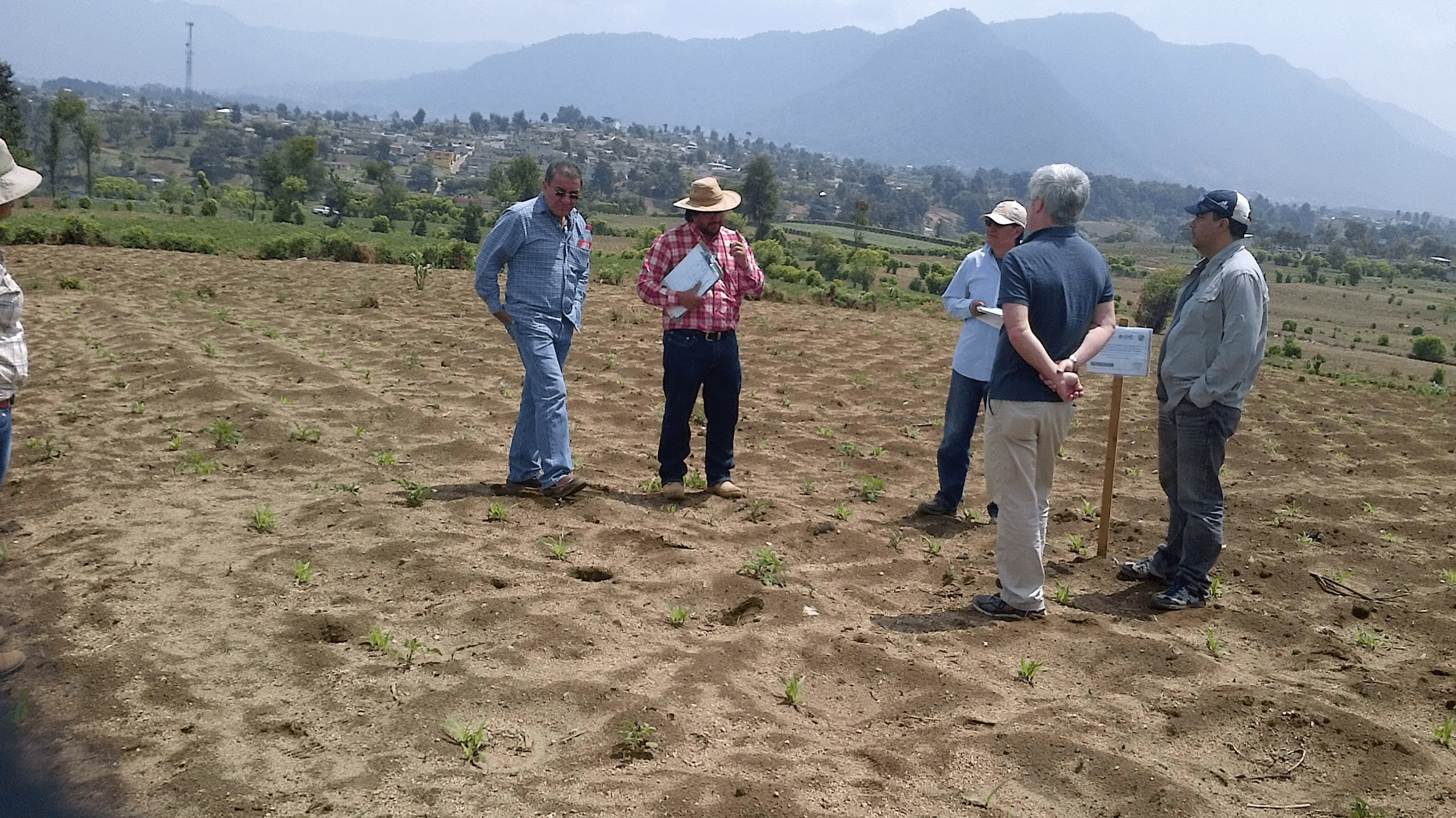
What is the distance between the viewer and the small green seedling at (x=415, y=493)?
6.37m

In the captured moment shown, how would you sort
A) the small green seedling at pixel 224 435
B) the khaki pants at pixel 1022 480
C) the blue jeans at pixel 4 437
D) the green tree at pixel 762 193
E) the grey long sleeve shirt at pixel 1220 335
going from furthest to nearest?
the green tree at pixel 762 193 < the small green seedling at pixel 224 435 < the grey long sleeve shirt at pixel 1220 335 < the khaki pants at pixel 1022 480 < the blue jeans at pixel 4 437

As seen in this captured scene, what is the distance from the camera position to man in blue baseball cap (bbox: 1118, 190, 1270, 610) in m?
5.11

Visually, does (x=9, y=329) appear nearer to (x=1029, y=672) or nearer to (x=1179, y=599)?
(x=1029, y=672)

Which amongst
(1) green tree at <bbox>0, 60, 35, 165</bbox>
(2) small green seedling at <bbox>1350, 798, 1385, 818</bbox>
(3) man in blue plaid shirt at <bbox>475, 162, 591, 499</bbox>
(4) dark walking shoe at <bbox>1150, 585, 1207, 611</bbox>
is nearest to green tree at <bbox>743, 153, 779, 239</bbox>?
(1) green tree at <bbox>0, 60, 35, 165</bbox>

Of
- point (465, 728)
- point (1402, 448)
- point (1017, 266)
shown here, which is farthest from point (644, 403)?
point (1402, 448)

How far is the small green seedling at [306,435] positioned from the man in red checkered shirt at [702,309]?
2702 millimetres

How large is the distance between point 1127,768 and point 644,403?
21.8ft

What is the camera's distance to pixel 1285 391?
13.2 m

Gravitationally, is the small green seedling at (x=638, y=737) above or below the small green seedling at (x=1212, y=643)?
below

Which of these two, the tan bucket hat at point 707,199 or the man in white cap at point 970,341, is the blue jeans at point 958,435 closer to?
the man in white cap at point 970,341

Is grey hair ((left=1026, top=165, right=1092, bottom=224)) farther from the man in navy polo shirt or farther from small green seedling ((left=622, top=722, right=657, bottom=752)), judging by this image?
small green seedling ((left=622, top=722, right=657, bottom=752))

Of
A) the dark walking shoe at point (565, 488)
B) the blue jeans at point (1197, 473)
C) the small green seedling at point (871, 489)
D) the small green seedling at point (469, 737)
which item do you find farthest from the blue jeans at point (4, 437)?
the blue jeans at point (1197, 473)

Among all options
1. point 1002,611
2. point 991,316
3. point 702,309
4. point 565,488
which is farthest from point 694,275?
point 1002,611

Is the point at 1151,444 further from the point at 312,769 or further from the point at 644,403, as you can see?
the point at 312,769
